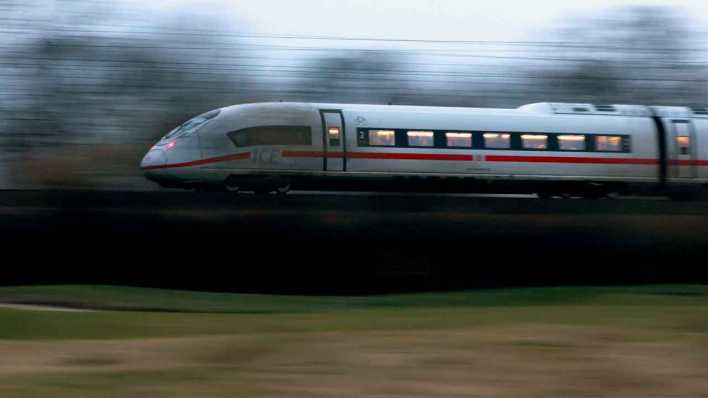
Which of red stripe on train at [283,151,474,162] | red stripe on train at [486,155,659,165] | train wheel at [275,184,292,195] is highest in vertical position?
red stripe on train at [283,151,474,162]

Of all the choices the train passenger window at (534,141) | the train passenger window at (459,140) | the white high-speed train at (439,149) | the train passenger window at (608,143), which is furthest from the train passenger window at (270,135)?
the train passenger window at (608,143)

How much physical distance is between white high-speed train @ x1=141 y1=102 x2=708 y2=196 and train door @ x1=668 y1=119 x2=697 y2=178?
0.9 inches

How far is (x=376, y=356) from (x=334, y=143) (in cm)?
1330

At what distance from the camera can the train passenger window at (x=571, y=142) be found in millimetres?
20656

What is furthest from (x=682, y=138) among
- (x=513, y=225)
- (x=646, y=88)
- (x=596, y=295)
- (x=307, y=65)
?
(x=596, y=295)

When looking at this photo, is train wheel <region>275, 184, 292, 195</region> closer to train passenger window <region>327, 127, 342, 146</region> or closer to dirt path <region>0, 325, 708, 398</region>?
train passenger window <region>327, 127, 342, 146</region>

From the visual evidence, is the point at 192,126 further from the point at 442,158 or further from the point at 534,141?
the point at 534,141

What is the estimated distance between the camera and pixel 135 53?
712 inches

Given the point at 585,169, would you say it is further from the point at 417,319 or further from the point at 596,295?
the point at 417,319

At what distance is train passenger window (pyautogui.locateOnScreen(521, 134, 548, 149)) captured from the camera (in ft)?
66.8

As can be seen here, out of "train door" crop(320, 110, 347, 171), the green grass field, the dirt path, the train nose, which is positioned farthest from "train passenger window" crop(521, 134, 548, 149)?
the dirt path

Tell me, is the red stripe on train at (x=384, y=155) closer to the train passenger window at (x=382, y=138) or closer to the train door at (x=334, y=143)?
the train door at (x=334, y=143)

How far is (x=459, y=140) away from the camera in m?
20.0

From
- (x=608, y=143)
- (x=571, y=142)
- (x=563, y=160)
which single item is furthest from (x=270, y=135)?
(x=608, y=143)
